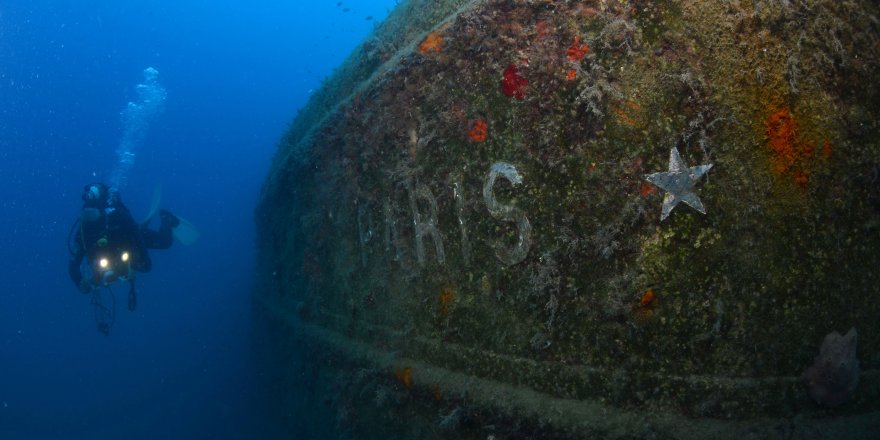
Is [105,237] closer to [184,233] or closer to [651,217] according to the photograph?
[184,233]

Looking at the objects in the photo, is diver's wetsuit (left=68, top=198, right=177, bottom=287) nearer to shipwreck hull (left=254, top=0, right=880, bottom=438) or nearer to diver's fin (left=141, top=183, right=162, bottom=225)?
diver's fin (left=141, top=183, right=162, bottom=225)

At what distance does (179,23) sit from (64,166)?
4190 cm

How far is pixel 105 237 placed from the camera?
973cm

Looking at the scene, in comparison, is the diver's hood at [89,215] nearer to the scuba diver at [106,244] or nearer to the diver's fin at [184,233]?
the scuba diver at [106,244]

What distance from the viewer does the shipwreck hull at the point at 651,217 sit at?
2740 millimetres

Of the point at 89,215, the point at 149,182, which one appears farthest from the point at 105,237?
the point at 149,182

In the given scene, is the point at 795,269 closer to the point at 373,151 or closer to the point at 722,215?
the point at 722,215

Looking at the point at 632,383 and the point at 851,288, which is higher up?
the point at 851,288

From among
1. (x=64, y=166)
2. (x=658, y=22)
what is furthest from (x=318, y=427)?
(x=64, y=166)

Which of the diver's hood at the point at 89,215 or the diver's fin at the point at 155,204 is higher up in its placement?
the diver's fin at the point at 155,204

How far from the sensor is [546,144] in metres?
3.13

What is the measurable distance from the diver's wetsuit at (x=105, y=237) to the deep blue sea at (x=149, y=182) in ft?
13.0

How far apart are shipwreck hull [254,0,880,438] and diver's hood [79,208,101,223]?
995 cm

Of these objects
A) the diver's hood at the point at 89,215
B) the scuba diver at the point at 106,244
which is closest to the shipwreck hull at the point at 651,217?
the scuba diver at the point at 106,244
